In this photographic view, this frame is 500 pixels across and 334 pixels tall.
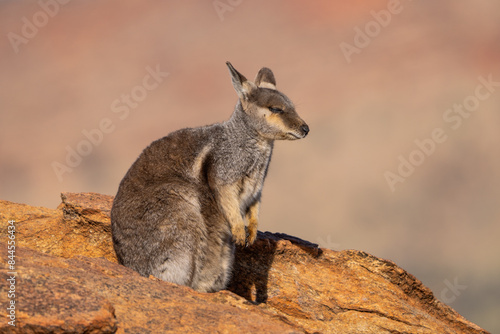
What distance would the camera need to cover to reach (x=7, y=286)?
5.78m

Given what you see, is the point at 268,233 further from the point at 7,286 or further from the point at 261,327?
the point at 7,286

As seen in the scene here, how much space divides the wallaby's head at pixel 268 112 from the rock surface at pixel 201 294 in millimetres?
2428

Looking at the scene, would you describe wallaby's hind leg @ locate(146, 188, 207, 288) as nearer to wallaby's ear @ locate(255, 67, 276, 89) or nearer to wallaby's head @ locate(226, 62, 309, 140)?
wallaby's head @ locate(226, 62, 309, 140)

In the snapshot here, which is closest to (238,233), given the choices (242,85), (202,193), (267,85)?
(202,193)

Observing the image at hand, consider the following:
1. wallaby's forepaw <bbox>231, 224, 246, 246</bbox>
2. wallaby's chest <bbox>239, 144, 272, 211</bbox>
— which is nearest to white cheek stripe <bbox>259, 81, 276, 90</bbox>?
wallaby's chest <bbox>239, 144, 272, 211</bbox>

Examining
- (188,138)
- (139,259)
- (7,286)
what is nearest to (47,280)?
(7,286)

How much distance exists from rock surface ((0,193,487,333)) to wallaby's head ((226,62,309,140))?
243 centimetres

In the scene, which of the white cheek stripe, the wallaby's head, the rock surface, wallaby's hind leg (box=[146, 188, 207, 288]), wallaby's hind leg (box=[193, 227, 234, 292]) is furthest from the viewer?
the white cheek stripe

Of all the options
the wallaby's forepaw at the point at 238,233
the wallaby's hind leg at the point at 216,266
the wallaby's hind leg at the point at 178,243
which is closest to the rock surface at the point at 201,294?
the wallaby's hind leg at the point at 216,266

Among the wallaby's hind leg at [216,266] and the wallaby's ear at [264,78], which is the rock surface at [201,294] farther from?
the wallaby's ear at [264,78]

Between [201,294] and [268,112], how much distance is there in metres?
3.21

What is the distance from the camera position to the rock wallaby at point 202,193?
7.79m

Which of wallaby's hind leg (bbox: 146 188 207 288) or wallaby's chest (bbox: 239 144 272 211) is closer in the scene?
wallaby's hind leg (bbox: 146 188 207 288)

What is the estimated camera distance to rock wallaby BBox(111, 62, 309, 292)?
779 centimetres
